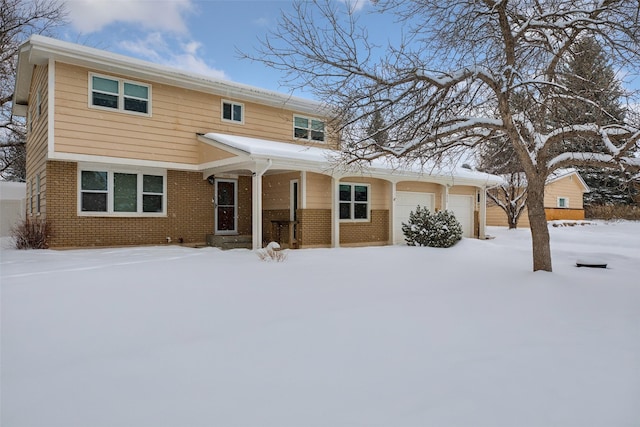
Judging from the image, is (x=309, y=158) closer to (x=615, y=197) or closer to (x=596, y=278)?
(x=596, y=278)

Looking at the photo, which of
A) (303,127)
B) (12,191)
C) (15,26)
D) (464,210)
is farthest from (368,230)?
(15,26)

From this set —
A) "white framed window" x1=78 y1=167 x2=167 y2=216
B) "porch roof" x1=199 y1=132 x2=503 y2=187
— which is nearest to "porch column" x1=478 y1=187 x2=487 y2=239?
"porch roof" x1=199 y1=132 x2=503 y2=187

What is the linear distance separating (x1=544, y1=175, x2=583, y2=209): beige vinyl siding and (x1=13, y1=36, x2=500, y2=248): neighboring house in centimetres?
1431

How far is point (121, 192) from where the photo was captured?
12.4 m

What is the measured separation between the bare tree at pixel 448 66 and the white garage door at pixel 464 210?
9.35 metres

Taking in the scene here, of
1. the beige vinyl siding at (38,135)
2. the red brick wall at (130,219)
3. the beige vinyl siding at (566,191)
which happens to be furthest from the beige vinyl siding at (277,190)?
the beige vinyl siding at (566,191)

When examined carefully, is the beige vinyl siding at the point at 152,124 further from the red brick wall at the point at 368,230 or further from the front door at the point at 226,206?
the red brick wall at the point at 368,230

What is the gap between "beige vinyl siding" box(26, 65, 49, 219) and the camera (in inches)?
454

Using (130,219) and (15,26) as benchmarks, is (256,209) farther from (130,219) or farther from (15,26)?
(15,26)

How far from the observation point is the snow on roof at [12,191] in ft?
60.8

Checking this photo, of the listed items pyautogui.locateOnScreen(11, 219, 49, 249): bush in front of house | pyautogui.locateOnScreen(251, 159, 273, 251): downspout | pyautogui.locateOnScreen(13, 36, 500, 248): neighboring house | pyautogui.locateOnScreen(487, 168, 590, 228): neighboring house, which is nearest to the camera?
pyautogui.locateOnScreen(11, 219, 49, 249): bush in front of house

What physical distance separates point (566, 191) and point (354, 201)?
2089 centimetres

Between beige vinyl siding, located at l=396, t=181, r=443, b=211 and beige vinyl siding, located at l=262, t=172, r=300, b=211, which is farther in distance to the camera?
beige vinyl siding, located at l=396, t=181, r=443, b=211

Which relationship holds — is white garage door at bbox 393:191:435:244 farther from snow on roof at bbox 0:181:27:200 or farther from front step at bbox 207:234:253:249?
snow on roof at bbox 0:181:27:200
